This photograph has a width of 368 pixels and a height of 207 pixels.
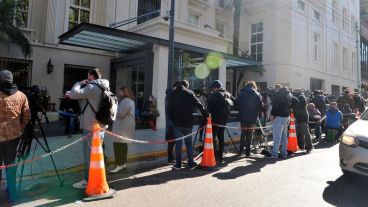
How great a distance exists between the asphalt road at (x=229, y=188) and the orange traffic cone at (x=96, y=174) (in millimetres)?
193

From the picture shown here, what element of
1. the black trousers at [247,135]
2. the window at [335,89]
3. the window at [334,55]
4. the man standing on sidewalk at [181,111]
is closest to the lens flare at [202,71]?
the black trousers at [247,135]

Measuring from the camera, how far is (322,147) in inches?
387

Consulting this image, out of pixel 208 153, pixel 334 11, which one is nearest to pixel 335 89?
pixel 334 11

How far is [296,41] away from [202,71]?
36.5 ft

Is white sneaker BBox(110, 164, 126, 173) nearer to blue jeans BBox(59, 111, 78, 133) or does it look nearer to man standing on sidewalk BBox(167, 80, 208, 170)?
man standing on sidewalk BBox(167, 80, 208, 170)

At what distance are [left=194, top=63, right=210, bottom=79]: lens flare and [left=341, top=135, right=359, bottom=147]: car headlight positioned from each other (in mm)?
9850

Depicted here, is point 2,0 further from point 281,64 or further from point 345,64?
point 345,64

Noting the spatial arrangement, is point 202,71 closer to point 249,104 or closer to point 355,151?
point 249,104

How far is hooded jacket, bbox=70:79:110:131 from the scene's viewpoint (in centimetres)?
495

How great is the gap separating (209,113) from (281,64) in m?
16.5

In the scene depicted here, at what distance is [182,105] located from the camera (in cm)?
652

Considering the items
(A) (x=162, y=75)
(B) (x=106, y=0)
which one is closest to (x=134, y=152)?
(A) (x=162, y=75)

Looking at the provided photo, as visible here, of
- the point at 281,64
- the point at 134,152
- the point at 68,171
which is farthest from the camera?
the point at 281,64

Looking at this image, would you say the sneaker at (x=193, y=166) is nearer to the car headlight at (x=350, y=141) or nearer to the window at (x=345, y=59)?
the car headlight at (x=350, y=141)
